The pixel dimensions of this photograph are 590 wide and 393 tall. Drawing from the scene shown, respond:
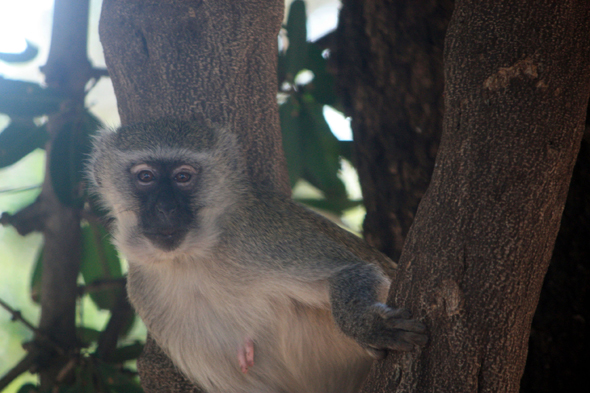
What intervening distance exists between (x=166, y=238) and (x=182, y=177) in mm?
328

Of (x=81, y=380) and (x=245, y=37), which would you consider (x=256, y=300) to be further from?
(x=81, y=380)

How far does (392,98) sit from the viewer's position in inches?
124

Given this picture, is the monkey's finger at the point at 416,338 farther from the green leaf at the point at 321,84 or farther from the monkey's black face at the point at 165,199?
the green leaf at the point at 321,84

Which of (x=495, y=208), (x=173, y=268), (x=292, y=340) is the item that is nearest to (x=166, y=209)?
(x=173, y=268)

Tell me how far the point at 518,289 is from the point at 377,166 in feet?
5.52

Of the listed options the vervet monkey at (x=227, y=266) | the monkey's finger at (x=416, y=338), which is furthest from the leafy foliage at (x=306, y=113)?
the monkey's finger at (x=416, y=338)

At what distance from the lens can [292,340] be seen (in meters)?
2.42

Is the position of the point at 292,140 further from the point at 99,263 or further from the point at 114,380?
the point at 114,380

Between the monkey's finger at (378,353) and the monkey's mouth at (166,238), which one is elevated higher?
the monkey's mouth at (166,238)

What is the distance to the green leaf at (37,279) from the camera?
11.4ft

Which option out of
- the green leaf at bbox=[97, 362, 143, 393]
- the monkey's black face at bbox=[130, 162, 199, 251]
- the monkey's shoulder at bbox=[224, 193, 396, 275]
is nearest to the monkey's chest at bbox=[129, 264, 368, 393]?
the monkey's shoulder at bbox=[224, 193, 396, 275]

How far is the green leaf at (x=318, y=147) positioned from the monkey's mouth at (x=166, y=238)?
1.27 meters

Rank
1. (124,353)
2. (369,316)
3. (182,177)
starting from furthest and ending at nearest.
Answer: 1. (124,353)
2. (182,177)
3. (369,316)

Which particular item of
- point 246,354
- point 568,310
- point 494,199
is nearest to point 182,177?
point 246,354
